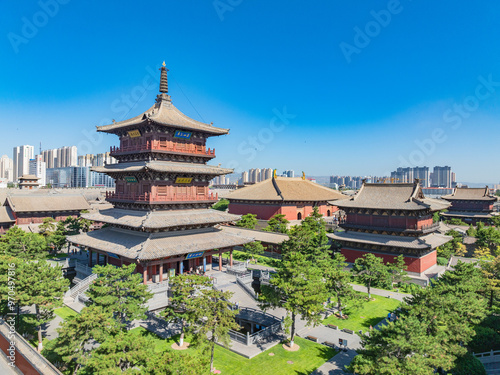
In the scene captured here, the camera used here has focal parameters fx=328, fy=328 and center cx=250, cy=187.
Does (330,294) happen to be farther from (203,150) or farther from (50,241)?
(50,241)

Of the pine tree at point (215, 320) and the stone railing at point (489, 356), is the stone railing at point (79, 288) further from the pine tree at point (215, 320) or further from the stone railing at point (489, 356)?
the stone railing at point (489, 356)

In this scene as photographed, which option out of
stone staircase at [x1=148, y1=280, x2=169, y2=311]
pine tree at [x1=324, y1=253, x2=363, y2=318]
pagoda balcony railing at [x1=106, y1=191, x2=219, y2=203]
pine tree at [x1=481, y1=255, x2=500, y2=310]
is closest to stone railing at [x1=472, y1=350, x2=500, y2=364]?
pine tree at [x1=481, y1=255, x2=500, y2=310]

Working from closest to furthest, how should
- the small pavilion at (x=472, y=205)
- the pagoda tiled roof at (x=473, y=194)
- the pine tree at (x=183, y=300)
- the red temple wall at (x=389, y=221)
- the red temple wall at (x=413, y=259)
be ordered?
the pine tree at (x=183, y=300), the red temple wall at (x=413, y=259), the red temple wall at (x=389, y=221), the small pavilion at (x=472, y=205), the pagoda tiled roof at (x=473, y=194)

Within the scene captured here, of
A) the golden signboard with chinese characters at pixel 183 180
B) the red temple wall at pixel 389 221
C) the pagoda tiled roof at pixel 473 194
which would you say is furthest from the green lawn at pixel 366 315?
the pagoda tiled roof at pixel 473 194

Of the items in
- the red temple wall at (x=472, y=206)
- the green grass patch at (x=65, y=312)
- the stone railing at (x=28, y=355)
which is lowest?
the green grass patch at (x=65, y=312)

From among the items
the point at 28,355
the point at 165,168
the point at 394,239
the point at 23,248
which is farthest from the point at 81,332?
the point at 394,239

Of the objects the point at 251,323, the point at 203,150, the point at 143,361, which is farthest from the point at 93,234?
the point at 143,361

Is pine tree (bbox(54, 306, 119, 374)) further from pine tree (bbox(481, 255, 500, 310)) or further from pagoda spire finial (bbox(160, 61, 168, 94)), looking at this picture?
pine tree (bbox(481, 255, 500, 310))
